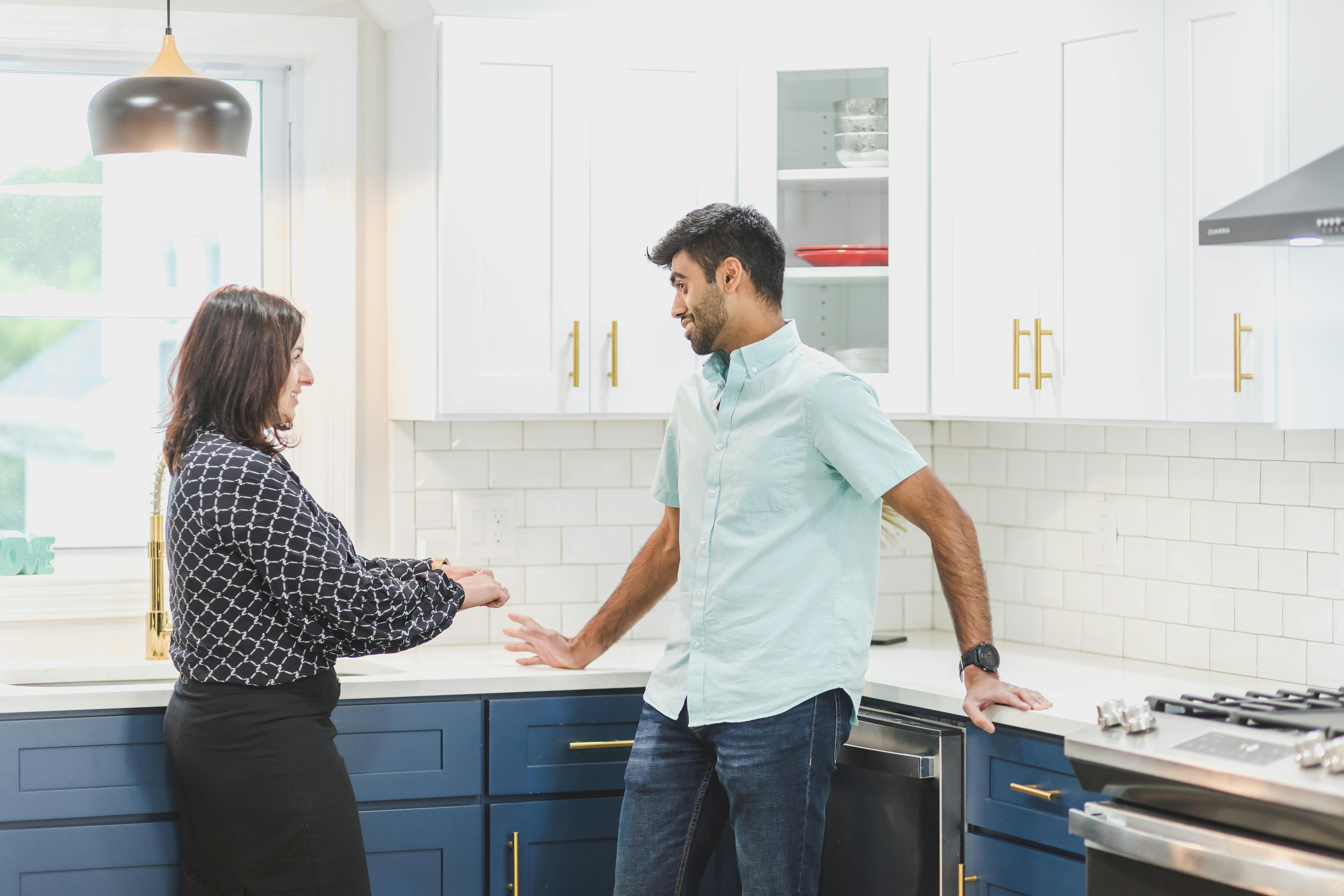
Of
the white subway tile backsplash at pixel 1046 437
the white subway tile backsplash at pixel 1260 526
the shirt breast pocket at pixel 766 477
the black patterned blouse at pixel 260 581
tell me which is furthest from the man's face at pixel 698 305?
the white subway tile backsplash at pixel 1260 526

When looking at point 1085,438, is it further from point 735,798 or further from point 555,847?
point 555,847

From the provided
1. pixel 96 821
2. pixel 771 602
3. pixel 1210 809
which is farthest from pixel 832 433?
pixel 96 821

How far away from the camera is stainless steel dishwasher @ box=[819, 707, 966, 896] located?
2.40m

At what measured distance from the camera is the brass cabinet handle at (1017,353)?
2680 millimetres

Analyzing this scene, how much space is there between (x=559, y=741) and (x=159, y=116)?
1400mm

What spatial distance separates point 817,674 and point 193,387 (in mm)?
1097

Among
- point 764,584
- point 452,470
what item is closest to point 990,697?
point 764,584

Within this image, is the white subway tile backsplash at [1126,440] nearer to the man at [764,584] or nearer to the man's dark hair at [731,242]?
the man at [764,584]

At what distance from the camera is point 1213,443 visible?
277cm

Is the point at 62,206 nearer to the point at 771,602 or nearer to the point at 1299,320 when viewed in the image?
the point at 771,602

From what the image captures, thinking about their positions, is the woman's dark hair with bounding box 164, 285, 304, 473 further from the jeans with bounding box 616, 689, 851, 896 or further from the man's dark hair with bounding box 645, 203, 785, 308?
the jeans with bounding box 616, 689, 851, 896

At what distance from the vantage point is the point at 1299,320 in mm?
2344

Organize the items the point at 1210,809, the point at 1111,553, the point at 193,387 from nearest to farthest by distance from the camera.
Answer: the point at 1210,809, the point at 193,387, the point at 1111,553

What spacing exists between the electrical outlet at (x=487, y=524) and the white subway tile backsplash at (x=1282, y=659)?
163 centimetres
